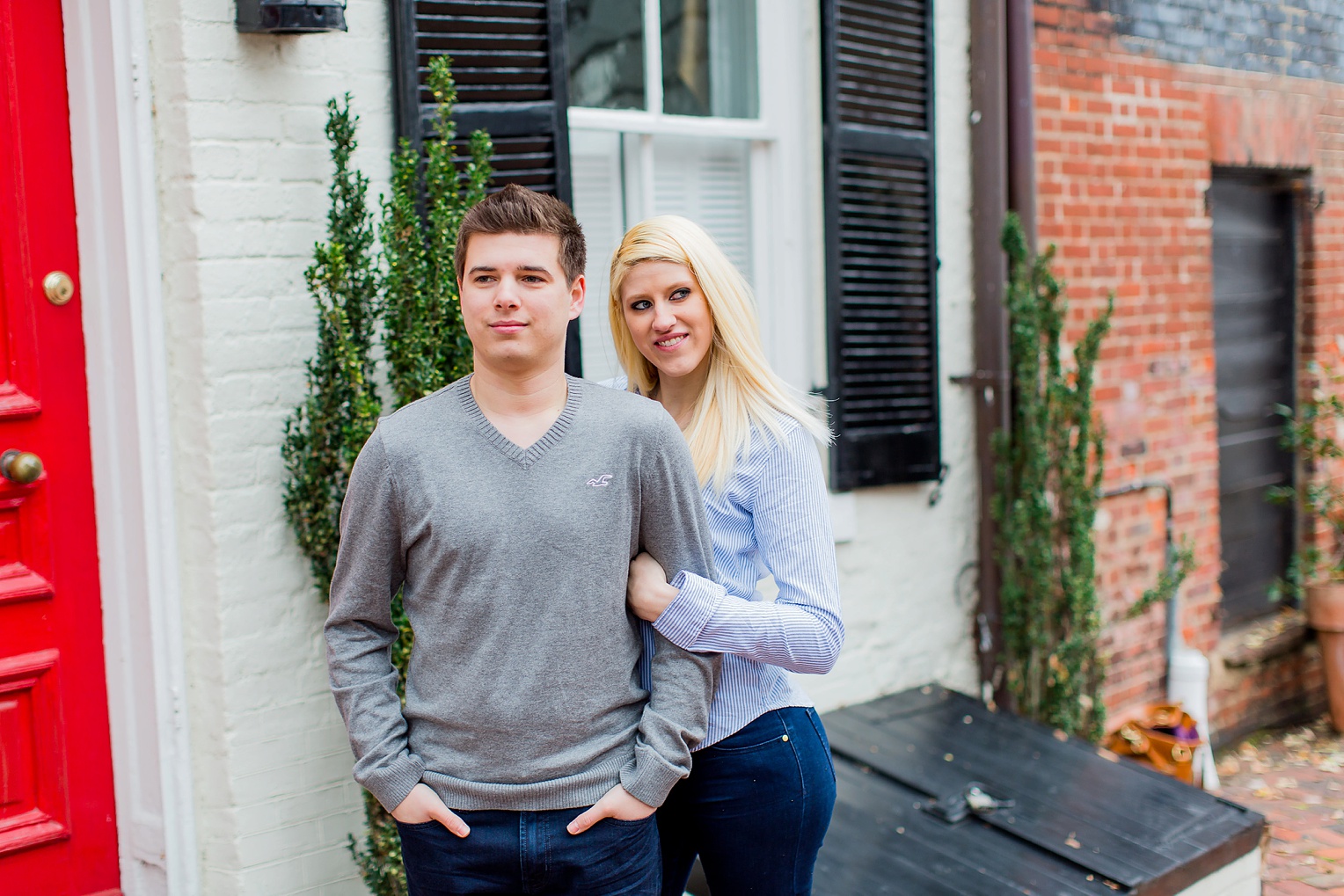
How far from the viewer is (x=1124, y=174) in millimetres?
4766

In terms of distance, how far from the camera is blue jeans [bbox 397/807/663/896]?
1.73m

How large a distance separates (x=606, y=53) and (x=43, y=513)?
2026 mm

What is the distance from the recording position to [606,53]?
355 cm

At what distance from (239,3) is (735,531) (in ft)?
5.55

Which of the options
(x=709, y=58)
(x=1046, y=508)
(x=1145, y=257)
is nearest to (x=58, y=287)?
(x=709, y=58)

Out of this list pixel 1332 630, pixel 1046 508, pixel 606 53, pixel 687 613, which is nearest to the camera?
pixel 687 613

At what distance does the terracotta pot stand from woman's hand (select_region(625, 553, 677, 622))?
4.85 meters

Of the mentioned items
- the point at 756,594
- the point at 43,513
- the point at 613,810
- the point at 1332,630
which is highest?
the point at 43,513

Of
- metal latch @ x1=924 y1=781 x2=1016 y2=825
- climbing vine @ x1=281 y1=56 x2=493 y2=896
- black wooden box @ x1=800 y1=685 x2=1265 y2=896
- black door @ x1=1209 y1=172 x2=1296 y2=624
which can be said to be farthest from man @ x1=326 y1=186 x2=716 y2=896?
black door @ x1=1209 y1=172 x2=1296 y2=624

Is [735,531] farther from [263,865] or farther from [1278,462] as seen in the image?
[1278,462]

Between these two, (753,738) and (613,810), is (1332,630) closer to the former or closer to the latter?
(753,738)

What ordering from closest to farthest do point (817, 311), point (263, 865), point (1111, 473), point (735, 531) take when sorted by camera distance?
1. point (735, 531)
2. point (263, 865)
3. point (817, 311)
4. point (1111, 473)

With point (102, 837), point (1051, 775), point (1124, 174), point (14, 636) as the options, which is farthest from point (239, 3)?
point (1124, 174)

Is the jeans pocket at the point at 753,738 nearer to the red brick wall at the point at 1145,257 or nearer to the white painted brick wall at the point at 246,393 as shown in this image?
the white painted brick wall at the point at 246,393
